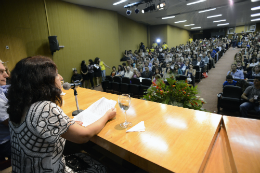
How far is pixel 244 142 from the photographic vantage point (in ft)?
2.75

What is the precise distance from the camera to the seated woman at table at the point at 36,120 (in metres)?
0.77

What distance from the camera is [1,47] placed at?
506 centimetres

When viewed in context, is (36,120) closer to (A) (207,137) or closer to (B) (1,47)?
(A) (207,137)

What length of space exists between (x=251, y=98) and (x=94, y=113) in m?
3.52

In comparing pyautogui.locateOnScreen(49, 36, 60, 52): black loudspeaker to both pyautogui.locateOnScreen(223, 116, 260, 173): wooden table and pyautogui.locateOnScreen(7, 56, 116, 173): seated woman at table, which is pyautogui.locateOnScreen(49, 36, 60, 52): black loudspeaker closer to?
pyautogui.locateOnScreen(7, 56, 116, 173): seated woman at table

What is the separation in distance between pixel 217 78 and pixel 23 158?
773cm

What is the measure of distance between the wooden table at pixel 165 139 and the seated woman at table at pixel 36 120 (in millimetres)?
231

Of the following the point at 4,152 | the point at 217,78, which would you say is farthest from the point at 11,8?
the point at 217,78

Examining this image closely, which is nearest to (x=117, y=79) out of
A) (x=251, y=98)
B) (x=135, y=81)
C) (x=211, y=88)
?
(x=135, y=81)

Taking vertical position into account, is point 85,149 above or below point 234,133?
below

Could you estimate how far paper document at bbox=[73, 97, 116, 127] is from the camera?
1.13 m

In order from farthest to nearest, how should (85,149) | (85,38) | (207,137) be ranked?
(85,38) → (85,149) → (207,137)

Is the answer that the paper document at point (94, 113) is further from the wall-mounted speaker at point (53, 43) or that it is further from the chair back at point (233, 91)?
the wall-mounted speaker at point (53, 43)

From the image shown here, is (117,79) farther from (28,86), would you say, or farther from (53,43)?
(28,86)
